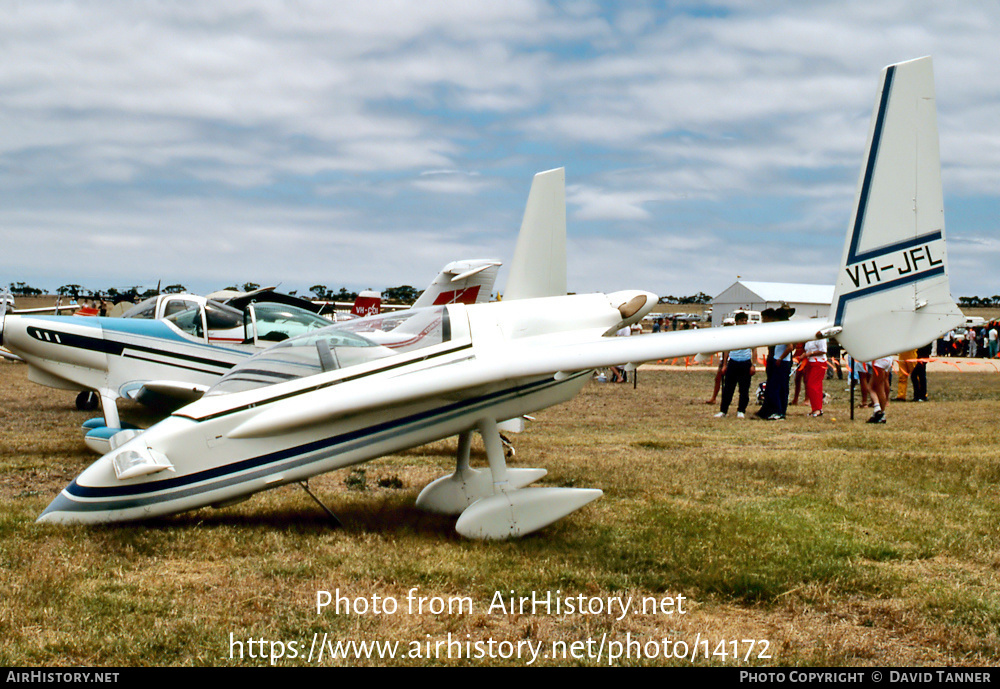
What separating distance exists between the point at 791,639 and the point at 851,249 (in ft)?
11.9

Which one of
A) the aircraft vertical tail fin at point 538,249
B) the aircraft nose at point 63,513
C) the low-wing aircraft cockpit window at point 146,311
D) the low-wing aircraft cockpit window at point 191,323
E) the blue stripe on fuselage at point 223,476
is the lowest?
the aircraft nose at point 63,513

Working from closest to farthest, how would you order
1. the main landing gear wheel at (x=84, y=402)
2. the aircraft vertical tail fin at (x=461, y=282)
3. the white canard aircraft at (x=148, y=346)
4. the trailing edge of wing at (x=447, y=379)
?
the trailing edge of wing at (x=447, y=379), the white canard aircraft at (x=148, y=346), the main landing gear wheel at (x=84, y=402), the aircraft vertical tail fin at (x=461, y=282)

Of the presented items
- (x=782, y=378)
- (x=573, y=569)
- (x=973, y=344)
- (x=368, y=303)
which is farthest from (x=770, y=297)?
(x=573, y=569)

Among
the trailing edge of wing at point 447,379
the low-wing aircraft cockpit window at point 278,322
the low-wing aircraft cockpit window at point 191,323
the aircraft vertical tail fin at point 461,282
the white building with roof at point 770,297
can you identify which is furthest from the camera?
the white building with roof at point 770,297

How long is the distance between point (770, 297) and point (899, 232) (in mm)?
71489

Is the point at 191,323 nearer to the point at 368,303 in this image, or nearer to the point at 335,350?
the point at 335,350

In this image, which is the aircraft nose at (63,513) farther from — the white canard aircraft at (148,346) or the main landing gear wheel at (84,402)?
the main landing gear wheel at (84,402)

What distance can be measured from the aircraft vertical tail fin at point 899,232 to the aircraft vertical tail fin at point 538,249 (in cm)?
373

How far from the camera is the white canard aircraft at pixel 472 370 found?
→ 567cm

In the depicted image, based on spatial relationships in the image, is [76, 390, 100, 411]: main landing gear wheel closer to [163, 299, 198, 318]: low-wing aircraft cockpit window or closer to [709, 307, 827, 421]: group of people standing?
[163, 299, 198, 318]: low-wing aircraft cockpit window

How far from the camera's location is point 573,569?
5.27m

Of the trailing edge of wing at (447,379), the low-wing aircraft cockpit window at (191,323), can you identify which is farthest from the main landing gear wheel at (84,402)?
the trailing edge of wing at (447,379)

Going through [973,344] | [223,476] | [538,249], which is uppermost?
[538,249]

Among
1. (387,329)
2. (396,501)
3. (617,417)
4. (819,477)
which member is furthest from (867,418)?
(387,329)
